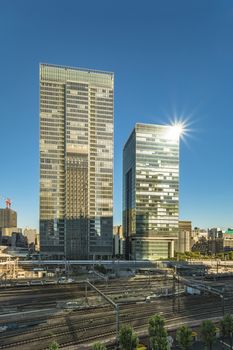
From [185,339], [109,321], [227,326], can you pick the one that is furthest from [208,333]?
[109,321]

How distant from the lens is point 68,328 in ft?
212

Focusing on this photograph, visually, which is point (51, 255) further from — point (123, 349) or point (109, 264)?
point (123, 349)

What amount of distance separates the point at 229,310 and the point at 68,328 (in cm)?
4407

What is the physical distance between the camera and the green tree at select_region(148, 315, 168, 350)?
48.3 m

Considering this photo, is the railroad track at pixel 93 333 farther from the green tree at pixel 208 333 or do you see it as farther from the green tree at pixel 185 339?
the green tree at pixel 208 333

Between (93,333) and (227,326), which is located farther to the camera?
(93,333)

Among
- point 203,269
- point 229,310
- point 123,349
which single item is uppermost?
point 123,349

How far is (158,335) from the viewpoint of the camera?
5134 cm

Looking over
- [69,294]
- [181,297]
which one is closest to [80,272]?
[69,294]

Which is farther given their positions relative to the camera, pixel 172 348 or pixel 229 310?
pixel 229 310

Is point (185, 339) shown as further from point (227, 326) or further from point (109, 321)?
point (109, 321)

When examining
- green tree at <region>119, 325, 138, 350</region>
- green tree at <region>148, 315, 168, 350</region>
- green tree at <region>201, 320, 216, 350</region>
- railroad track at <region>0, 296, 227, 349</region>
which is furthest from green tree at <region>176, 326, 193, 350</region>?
railroad track at <region>0, 296, 227, 349</region>

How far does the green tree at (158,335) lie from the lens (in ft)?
158

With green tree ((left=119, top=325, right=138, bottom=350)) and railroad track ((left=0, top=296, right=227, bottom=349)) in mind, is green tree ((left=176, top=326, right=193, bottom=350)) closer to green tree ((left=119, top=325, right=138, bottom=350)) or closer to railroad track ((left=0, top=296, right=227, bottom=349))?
green tree ((left=119, top=325, right=138, bottom=350))
